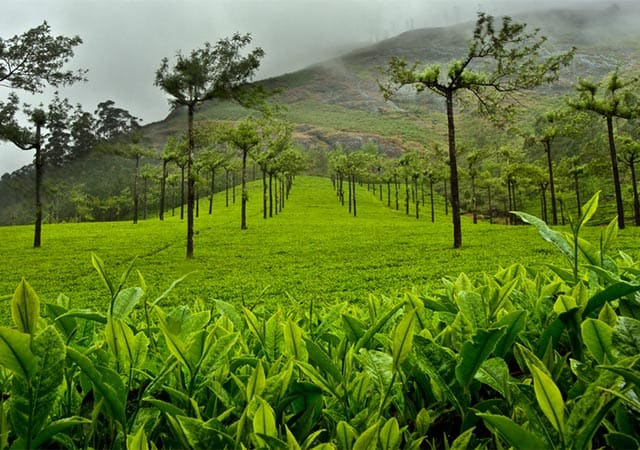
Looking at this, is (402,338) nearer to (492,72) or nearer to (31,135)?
(492,72)

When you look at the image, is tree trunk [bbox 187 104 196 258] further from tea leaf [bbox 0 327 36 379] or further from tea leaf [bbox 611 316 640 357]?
tea leaf [bbox 611 316 640 357]

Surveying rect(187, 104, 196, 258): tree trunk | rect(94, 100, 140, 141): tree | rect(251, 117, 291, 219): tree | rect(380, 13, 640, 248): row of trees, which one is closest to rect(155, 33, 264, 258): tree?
rect(187, 104, 196, 258): tree trunk

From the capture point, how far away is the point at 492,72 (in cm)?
1933

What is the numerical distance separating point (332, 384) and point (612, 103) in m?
30.8

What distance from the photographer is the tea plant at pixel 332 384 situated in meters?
0.48

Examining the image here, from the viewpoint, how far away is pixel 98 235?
1230 inches

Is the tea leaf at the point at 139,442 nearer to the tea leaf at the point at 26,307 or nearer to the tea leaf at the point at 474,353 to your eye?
the tea leaf at the point at 26,307

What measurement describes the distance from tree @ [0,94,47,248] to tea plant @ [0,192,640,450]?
29.4 m

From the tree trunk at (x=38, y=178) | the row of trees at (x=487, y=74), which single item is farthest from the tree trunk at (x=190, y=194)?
the tree trunk at (x=38, y=178)

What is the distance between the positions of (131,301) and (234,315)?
11.7 inches

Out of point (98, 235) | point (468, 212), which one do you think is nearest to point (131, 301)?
point (98, 235)

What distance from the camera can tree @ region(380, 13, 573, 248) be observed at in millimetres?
17516

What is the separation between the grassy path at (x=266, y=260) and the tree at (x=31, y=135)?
8.07 feet

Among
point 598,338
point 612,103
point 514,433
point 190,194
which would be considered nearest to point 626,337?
point 598,338
